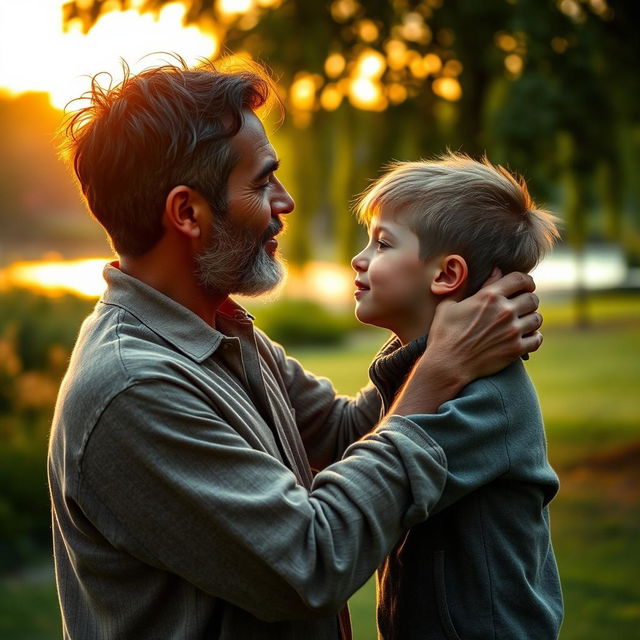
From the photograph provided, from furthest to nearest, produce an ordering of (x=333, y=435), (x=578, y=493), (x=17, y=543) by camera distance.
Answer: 1. (x=578, y=493)
2. (x=17, y=543)
3. (x=333, y=435)

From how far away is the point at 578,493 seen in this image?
6.71 meters

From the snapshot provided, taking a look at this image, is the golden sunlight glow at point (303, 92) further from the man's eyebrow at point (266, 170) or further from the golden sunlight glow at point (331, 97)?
the man's eyebrow at point (266, 170)

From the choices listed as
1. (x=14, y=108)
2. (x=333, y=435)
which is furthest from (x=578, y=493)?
(x=14, y=108)

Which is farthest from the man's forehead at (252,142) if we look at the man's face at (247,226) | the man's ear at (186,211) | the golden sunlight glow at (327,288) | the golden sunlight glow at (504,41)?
the golden sunlight glow at (327,288)

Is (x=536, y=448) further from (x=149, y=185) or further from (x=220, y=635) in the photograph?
(x=149, y=185)

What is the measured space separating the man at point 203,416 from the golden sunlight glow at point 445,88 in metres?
4.19

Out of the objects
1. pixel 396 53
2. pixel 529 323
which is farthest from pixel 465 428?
pixel 396 53

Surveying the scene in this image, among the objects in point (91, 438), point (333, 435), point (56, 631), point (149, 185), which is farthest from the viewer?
point (56, 631)

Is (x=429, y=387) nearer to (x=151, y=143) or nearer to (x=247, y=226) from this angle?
(x=247, y=226)

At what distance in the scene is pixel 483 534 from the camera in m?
1.87

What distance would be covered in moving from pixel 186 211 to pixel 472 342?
0.68 metres

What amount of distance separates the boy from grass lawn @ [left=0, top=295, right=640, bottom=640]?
9.66 ft

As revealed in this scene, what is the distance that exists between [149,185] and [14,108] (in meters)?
17.2

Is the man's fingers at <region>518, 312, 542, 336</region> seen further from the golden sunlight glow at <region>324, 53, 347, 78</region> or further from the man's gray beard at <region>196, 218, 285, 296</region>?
the golden sunlight glow at <region>324, 53, 347, 78</region>
